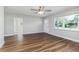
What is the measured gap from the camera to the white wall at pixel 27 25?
75.6 inches

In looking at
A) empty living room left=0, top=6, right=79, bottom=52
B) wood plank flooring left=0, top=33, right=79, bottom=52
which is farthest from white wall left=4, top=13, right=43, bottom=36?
wood plank flooring left=0, top=33, right=79, bottom=52

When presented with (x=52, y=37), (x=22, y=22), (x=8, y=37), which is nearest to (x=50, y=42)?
(x=52, y=37)

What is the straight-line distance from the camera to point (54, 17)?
2254mm

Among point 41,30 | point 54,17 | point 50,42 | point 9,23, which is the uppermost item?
point 54,17

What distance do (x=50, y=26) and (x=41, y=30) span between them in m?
0.33

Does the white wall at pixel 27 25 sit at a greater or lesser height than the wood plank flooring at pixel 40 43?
greater

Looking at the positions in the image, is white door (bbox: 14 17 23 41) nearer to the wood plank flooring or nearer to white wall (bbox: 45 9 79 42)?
the wood plank flooring

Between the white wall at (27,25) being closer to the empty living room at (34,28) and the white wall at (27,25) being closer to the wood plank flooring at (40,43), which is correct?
the empty living room at (34,28)

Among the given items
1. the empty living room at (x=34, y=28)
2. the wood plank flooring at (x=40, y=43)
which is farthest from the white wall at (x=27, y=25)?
the wood plank flooring at (x=40, y=43)

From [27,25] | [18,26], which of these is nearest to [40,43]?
[27,25]

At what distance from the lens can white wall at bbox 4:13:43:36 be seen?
1.92 metres

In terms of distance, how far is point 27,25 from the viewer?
2082mm
